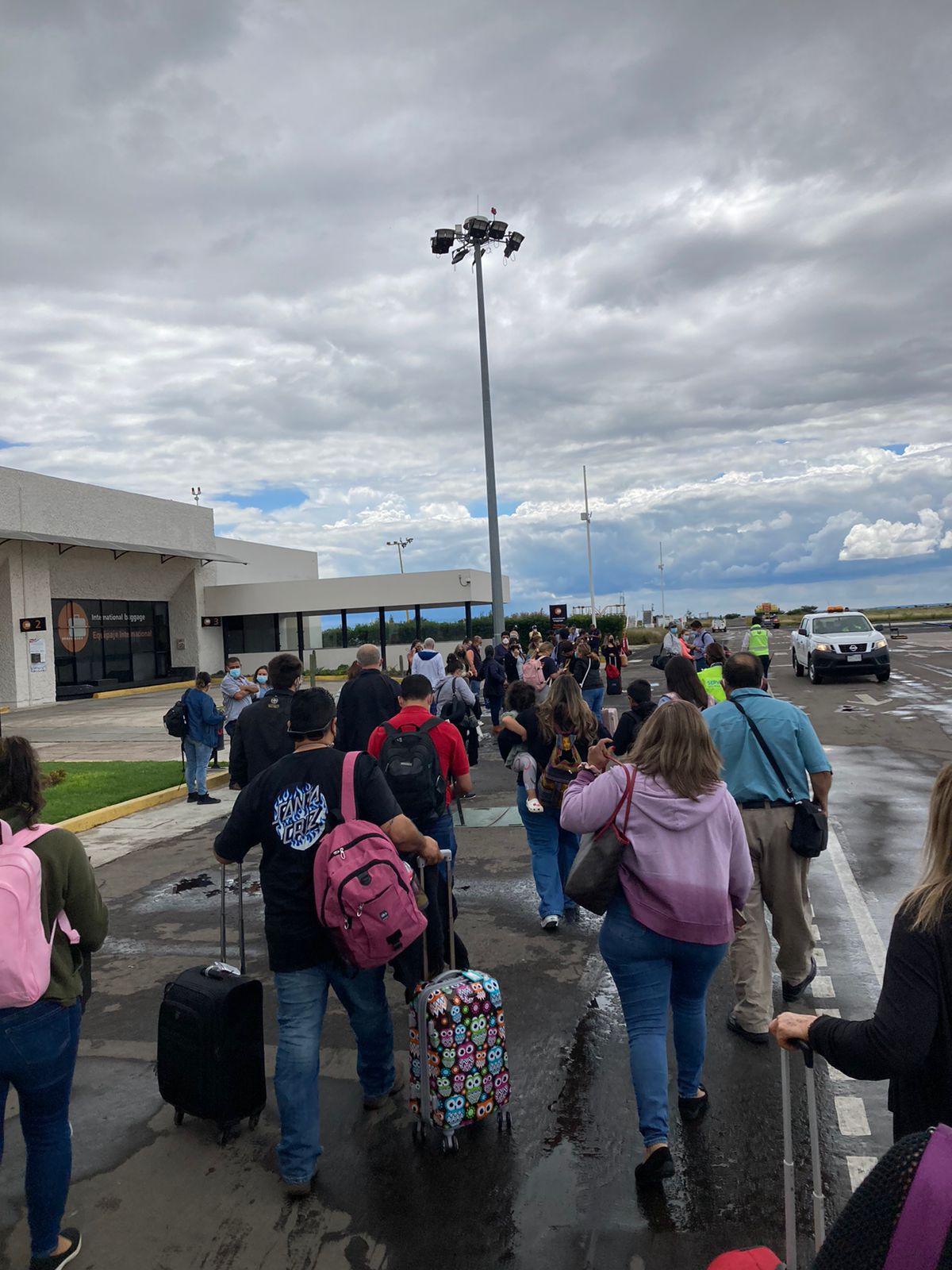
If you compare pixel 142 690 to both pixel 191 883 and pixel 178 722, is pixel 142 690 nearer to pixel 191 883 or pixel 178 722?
pixel 178 722

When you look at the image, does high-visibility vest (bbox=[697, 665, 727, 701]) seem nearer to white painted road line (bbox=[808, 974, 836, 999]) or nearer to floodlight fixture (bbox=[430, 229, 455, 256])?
white painted road line (bbox=[808, 974, 836, 999])

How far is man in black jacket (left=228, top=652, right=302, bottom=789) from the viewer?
603cm

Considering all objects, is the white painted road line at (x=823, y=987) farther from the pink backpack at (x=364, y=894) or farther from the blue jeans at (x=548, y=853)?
the pink backpack at (x=364, y=894)

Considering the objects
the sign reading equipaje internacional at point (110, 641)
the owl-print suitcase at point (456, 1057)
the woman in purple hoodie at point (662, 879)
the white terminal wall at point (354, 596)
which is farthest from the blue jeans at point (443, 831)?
the white terminal wall at point (354, 596)

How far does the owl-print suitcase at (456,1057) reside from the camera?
3.76m

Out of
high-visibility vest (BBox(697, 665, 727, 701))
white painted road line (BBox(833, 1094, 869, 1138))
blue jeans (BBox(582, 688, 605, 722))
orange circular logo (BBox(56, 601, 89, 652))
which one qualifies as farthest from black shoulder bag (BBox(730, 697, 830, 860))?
orange circular logo (BBox(56, 601, 89, 652))

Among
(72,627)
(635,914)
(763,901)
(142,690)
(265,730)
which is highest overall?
(72,627)

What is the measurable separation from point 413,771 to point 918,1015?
3.30 m

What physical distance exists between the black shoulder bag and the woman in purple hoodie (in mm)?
1105

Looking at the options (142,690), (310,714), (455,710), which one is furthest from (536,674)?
(142,690)

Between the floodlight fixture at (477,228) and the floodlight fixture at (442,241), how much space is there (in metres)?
0.38

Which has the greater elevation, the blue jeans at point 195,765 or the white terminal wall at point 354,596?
the white terminal wall at point 354,596

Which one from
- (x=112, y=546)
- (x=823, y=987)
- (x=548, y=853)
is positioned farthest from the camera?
(x=112, y=546)

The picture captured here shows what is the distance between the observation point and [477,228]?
21.9 meters
